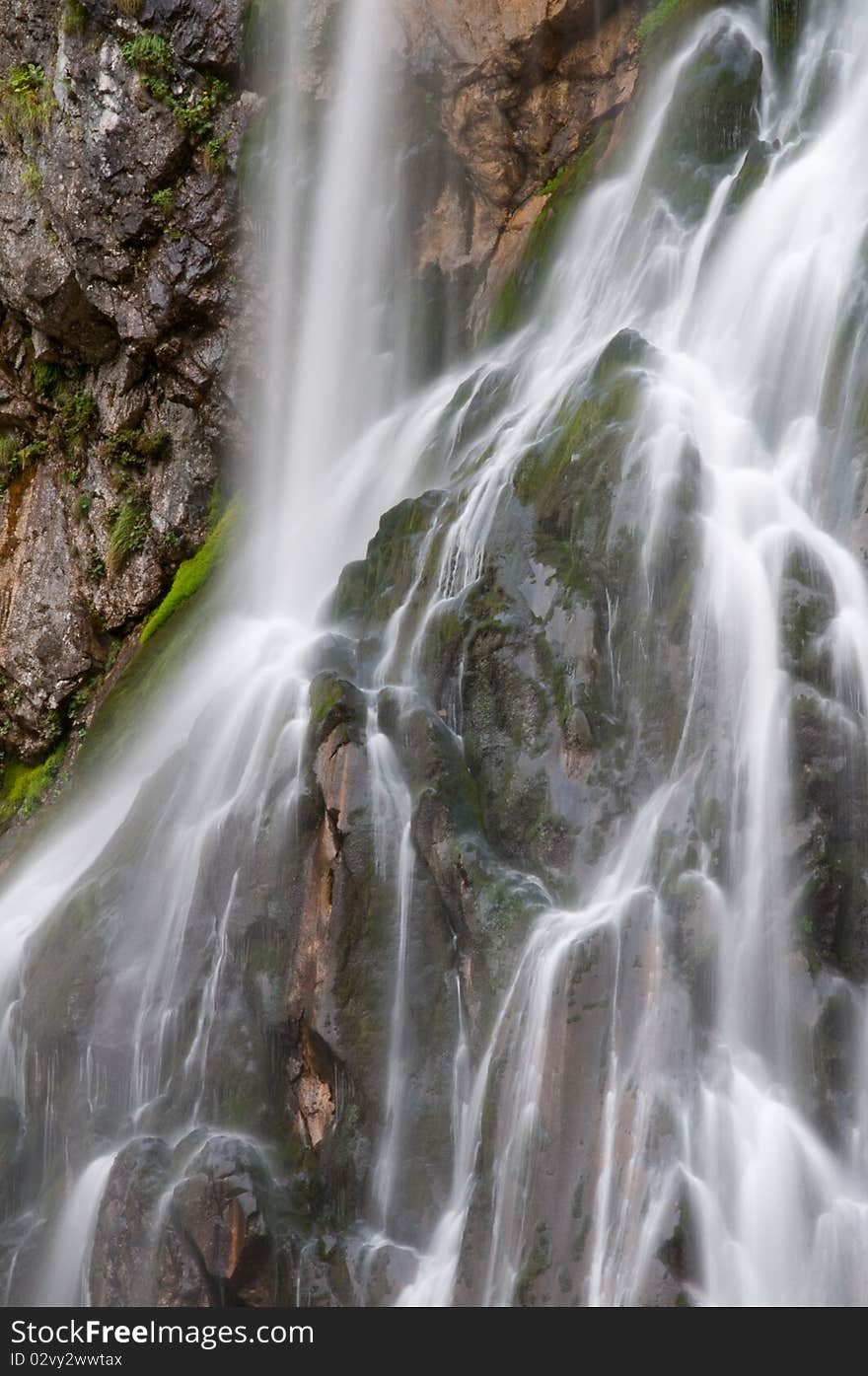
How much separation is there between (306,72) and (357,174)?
1.68 m

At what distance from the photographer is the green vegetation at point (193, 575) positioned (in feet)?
54.3

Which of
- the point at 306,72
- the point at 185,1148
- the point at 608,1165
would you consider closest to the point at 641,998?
the point at 608,1165

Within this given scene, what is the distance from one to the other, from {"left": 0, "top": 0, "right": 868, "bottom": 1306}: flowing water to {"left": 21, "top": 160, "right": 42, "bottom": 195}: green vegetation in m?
7.78

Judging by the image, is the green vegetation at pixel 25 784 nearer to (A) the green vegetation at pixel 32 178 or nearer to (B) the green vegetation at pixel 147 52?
(A) the green vegetation at pixel 32 178

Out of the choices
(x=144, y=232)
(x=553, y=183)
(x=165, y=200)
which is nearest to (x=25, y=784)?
(x=144, y=232)

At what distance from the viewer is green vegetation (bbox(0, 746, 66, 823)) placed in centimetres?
1722

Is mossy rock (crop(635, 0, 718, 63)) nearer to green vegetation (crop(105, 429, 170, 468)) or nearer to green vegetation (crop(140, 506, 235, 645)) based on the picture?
green vegetation (crop(140, 506, 235, 645))

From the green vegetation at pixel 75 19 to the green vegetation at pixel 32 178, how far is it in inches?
72.8

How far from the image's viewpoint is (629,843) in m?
8.26

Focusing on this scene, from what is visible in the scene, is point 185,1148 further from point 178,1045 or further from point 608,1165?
point 608,1165

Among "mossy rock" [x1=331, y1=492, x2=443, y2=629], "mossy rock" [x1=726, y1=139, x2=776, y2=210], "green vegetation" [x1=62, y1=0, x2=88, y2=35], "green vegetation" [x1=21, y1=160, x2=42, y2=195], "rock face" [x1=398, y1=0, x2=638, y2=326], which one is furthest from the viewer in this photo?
"green vegetation" [x1=21, y1=160, x2=42, y2=195]

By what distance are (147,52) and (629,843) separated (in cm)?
1375

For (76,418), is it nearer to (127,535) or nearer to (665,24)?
Result: (127,535)
